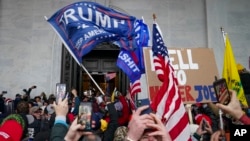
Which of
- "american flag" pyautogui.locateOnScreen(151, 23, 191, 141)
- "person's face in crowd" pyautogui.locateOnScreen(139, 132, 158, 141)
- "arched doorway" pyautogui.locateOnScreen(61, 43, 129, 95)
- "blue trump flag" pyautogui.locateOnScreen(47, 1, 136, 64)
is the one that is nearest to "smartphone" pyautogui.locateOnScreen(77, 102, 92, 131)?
"person's face in crowd" pyautogui.locateOnScreen(139, 132, 158, 141)

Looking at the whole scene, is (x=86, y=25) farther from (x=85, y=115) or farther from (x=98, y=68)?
(x=98, y=68)

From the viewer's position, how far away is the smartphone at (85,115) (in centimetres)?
261

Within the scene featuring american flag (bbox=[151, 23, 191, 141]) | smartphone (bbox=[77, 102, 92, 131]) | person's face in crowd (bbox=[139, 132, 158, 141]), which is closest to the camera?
person's face in crowd (bbox=[139, 132, 158, 141])

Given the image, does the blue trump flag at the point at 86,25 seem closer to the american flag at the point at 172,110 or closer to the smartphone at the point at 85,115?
the american flag at the point at 172,110

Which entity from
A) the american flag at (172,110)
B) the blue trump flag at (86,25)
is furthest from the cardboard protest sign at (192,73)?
the blue trump flag at (86,25)

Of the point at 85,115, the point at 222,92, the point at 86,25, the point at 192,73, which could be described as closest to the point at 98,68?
the point at 86,25

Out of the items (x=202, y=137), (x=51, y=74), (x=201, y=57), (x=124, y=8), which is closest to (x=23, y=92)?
(x=51, y=74)

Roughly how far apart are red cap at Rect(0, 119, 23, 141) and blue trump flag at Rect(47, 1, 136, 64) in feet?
→ 11.6

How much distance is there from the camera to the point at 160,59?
14.2 ft

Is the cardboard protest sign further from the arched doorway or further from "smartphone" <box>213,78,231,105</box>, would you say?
the arched doorway

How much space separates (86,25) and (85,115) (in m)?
3.94

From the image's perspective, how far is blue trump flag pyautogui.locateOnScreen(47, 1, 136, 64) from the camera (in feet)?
20.8

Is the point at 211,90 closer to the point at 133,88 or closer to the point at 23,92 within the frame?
the point at 133,88

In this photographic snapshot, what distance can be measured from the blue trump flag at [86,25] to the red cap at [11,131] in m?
3.53
